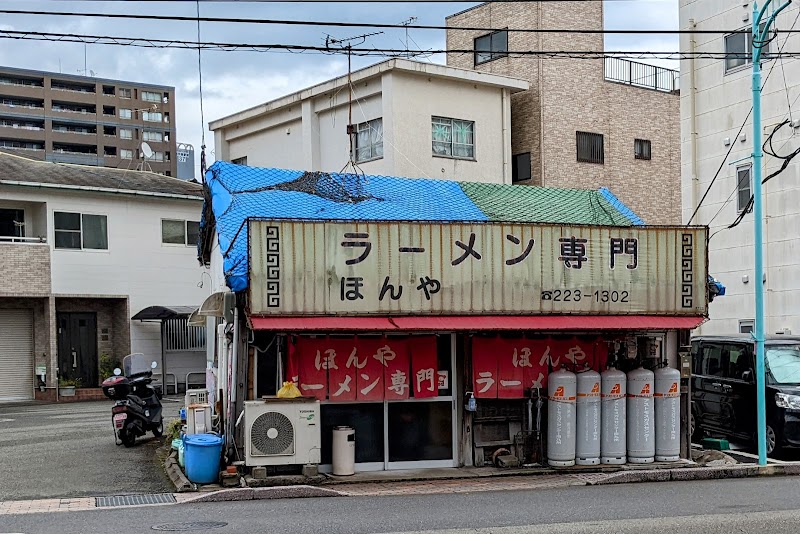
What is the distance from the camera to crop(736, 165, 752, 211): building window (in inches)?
1104

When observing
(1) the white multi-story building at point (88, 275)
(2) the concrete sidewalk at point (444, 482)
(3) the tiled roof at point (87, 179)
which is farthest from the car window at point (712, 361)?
(3) the tiled roof at point (87, 179)

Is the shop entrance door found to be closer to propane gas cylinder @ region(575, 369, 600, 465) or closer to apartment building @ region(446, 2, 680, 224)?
propane gas cylinder @ region(575, 369, 600, 465)

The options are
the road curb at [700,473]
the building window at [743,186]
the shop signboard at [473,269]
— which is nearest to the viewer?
the shop signboard at [473,269]

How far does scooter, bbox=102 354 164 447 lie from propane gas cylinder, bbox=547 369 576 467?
7.73m

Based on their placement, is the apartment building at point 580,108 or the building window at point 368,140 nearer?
the building window at point 368,140

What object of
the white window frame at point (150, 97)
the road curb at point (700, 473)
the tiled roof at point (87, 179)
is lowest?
the road curb at point (700, 473)

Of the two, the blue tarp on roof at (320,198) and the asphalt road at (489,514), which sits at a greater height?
the blue tarp on roof at (320,198)

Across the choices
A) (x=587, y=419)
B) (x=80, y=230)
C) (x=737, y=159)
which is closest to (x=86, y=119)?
(x=80, y=230)

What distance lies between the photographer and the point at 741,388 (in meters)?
16.8

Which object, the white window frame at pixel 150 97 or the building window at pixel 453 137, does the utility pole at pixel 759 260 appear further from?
the white window frame at pixel 150 97

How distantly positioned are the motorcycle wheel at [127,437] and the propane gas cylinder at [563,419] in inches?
307

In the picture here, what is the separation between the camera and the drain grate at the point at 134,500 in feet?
39.1

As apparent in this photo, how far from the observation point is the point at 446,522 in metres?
10.2

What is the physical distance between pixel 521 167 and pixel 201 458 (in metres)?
21.0
